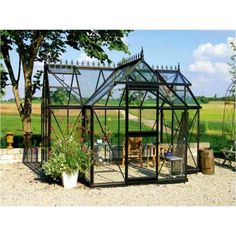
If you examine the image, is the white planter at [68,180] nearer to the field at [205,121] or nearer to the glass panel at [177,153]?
the glass panel at [177,153]

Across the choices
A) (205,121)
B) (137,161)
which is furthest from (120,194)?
(205,121)

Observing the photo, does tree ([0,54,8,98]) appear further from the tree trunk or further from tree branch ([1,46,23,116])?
the tree trunk

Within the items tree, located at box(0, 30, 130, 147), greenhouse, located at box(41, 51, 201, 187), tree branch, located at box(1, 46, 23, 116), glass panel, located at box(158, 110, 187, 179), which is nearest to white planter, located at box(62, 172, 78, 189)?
greenhouse, located at box(41, 51, 201, 187)

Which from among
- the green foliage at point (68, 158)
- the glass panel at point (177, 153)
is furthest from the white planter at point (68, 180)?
the glass panel at point (177, 153)

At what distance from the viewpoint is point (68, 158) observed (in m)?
9.23

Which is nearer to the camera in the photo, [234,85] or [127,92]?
[127,92]

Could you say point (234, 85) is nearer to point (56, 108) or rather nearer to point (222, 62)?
point (222, 62)

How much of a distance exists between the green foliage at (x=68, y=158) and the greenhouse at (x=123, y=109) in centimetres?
25

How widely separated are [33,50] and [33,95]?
191 cm

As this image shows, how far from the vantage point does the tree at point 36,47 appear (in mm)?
14606

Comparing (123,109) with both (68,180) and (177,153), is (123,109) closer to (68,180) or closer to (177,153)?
(177,153)

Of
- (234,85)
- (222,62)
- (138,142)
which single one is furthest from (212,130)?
(138,142)

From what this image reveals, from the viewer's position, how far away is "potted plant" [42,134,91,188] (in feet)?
30.2

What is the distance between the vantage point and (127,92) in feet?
30.9
